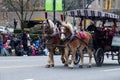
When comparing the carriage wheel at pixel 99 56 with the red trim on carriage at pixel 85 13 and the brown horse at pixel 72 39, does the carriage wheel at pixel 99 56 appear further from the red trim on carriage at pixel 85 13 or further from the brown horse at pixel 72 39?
the red trim on carriage at pixel 85 13

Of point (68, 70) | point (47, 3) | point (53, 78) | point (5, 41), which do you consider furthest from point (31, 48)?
point (53, 78)

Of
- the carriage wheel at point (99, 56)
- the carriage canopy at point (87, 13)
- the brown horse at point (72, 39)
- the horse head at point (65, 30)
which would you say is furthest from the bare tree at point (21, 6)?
the horse head at point (65, 30)

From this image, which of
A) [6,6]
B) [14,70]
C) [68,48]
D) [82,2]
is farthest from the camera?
[82,2]

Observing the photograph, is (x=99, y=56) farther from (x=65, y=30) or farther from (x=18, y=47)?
(x=18, y=47)

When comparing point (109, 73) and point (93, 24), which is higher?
point (93, 24)

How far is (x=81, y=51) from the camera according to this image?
68.9ft

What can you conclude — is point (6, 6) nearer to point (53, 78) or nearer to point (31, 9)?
point (31, 9)

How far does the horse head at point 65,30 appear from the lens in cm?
1981

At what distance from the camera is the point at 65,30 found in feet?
65.7

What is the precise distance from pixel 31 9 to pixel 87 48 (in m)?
41.0

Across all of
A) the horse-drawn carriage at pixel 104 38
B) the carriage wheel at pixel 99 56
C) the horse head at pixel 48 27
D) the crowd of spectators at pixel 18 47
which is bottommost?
the crowd of spectators at pixel 18 47

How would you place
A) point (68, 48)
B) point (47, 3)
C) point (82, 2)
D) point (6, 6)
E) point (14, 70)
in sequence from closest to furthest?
point (14, 70), point (68, 48), point (47, 3), point (6, 6), point (82, 2)

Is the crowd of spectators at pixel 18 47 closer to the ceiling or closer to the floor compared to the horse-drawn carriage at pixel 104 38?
closer to the floor

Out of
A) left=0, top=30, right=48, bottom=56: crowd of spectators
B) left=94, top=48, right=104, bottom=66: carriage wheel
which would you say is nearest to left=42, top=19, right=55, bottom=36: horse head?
left=94, top=48, right=104, bottom=66: carriage wheel
